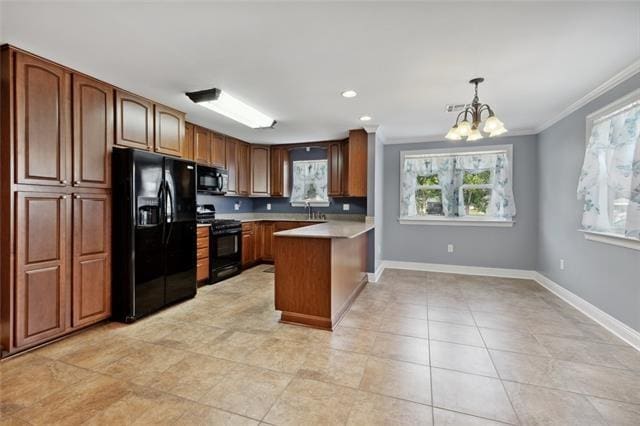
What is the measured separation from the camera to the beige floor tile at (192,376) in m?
1.84

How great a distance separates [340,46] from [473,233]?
13.1 feet

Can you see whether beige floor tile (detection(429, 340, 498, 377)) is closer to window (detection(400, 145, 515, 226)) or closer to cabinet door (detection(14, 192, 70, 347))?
window (detection(400, 145, 515, 226))

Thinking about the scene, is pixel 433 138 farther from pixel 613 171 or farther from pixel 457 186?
pixel 613 171

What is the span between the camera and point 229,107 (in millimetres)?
3258

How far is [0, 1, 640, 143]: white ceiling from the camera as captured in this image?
1749 mm

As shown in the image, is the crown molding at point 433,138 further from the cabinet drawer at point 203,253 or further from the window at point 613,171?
the cabinet drawer at point 203,253

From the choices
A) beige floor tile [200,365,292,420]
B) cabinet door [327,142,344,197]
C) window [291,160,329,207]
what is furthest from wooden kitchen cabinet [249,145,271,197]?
beige floor tile [200,365,292,420]

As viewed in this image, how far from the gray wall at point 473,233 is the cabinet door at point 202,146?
10.1 ft

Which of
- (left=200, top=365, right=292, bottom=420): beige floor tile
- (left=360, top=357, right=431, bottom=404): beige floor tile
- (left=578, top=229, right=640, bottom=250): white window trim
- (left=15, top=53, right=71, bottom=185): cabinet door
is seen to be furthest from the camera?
(left=578, top=229, right=640, bottom=250): white window trim

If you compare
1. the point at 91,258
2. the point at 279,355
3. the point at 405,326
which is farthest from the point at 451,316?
the point at 91,258

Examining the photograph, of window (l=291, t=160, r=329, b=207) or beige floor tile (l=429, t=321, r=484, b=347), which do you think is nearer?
beige floor tile (l=429, t=321, r=484, b=347)

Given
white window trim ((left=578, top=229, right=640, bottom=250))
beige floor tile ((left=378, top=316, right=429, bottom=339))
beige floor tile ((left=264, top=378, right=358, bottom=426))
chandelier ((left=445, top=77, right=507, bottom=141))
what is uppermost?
chandelier ((left=445, top=77, right=507, bottom=141))

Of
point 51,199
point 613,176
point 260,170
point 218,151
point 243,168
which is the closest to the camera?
point 51,199

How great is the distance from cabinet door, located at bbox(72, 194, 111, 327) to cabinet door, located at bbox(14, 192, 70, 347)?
0.32ft
